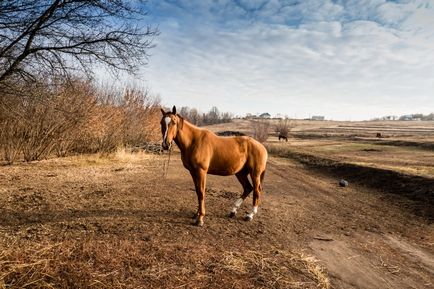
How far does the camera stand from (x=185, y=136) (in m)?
6.88

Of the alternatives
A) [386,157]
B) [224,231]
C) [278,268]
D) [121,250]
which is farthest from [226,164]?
[386,157]

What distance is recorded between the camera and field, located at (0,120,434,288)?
14.5 feet

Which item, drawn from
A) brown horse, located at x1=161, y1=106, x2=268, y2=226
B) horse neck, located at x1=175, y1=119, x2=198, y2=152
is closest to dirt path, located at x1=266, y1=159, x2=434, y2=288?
brown horse, located at x1=161, y1=106, x2=268, y2=226

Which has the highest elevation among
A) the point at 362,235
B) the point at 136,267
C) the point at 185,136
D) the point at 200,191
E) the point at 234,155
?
the point at 185,136

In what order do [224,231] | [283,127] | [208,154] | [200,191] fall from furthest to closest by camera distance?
[283,127] → [208,154] → [200,191] → [224,231]

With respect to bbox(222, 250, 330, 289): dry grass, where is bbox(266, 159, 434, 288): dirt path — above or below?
below

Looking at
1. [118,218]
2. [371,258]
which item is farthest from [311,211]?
[118,218]

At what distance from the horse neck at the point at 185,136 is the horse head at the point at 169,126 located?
10 centimetres

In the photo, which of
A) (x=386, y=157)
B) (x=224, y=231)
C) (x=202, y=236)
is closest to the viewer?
(x=202, y=236)

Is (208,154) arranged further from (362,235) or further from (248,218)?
(362,235)

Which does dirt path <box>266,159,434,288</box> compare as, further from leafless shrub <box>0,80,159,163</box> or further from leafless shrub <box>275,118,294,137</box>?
leafless shrub <box>275,118,294,137</box>

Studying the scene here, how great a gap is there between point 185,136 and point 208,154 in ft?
2.11

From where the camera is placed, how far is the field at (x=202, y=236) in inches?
174

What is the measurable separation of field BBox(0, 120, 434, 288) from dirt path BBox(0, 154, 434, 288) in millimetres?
21
